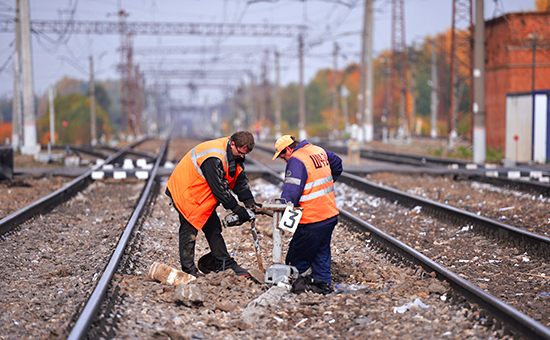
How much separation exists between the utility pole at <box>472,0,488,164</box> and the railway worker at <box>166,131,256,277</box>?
16.7 metres

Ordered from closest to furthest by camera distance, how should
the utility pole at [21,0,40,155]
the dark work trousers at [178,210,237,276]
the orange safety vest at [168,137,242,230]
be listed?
the orange safety vest at [168,137,242,230]
the dark work trousers at [178,210,237,276]
the utility pole at [21,0,40,155]

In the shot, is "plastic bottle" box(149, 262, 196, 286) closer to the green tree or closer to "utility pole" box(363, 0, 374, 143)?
"utility pole" box(363, 0, 374, 143)

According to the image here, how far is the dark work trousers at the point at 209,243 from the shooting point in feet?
20.9

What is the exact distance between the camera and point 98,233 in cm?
941

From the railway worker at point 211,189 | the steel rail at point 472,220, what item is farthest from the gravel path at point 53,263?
the steel rail at point 472,220

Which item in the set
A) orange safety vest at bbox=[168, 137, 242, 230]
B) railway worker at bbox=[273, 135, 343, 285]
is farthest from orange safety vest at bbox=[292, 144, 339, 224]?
orange safety vest at bbox=[168, 137, 242, 230]

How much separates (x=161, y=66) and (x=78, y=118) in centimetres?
1544

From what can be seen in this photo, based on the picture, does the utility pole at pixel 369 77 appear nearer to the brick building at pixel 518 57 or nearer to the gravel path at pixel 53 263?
the brick building at pixel 518 57

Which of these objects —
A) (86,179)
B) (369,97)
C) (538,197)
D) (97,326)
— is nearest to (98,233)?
(97,326)

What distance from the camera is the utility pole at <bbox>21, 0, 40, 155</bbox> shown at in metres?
26.4

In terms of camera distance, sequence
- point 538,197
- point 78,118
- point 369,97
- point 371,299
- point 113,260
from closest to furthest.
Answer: point 371,299, point 113,260, point 538,197, point 369,97, point 78,118

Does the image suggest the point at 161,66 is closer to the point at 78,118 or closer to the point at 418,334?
the point at 78,118

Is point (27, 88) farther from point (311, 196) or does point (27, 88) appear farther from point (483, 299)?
point (483, 299)

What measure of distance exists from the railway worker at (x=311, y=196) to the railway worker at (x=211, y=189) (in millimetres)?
447
